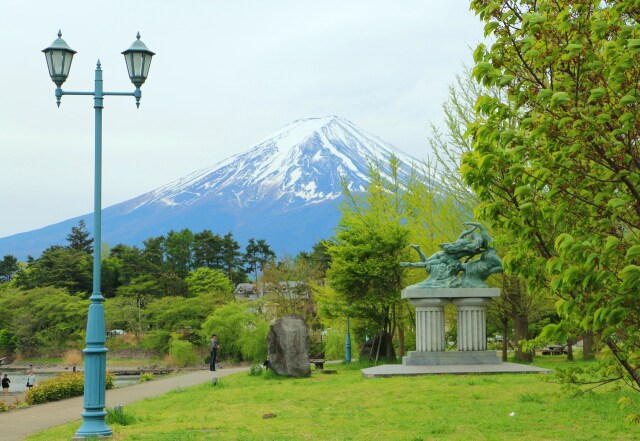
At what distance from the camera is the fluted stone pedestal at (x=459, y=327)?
20.5m

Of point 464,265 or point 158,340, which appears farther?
point 158,340

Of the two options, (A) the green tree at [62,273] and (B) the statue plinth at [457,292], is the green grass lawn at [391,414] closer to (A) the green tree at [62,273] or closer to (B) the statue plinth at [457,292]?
(B) the statue plinth at [457,292]

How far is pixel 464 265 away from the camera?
2131 cm

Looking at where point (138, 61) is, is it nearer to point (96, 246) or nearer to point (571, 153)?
point (96, 246)

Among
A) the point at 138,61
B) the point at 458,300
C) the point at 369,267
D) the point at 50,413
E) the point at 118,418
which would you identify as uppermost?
the point at 138,61

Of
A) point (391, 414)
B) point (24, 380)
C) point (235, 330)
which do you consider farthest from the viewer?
point (235, 330)

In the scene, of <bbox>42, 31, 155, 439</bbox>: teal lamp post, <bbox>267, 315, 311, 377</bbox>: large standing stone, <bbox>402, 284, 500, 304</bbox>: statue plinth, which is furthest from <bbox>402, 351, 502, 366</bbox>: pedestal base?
<bbox>42, 31, 155, 439</bbox>: teal lamp post

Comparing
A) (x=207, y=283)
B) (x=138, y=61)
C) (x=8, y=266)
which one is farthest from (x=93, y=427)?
(x=8, y=266)

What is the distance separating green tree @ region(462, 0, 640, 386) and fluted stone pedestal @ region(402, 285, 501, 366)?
15.4 m

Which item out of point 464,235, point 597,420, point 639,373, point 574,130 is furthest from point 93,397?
point 464,235

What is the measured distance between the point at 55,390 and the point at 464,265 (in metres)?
11.0

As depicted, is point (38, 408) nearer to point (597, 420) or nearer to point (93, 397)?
point (93, 397)

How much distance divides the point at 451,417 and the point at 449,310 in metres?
15.6

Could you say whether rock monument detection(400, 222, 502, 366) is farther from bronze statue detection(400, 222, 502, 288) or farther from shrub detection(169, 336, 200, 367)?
shrub detection(169, 336, 200, 367)
